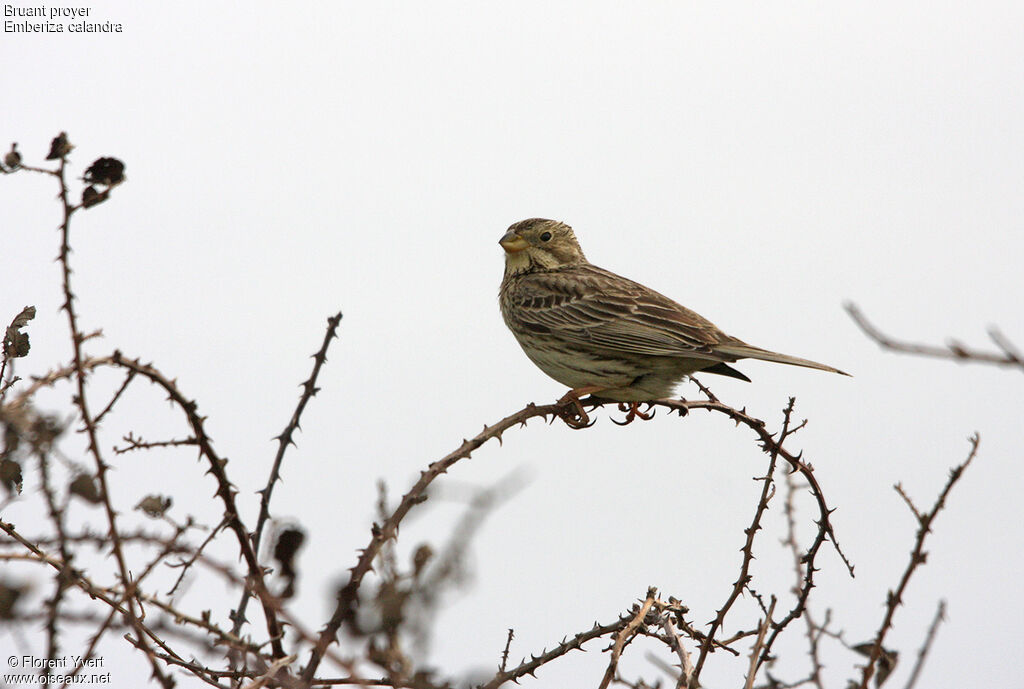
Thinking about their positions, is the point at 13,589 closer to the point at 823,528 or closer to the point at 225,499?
the point at 225,499

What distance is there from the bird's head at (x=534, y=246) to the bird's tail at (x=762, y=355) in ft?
7.97

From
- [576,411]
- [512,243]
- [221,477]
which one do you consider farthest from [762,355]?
[221,477]

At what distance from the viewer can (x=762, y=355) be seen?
6.83 metres

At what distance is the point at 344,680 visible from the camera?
6.79ft

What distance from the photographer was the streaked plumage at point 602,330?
7242 mm

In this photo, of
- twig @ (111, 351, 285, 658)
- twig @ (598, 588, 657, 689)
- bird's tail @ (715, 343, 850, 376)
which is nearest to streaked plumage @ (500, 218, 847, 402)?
bird's tail @ (715, 343, 850, 376)

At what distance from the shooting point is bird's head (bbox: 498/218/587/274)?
9.21m

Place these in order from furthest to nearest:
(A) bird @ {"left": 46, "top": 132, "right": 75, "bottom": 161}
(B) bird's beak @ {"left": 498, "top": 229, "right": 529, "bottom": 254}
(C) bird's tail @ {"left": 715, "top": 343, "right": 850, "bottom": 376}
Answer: (B) bird's beak @ {"left": 498, "top": 229, "right": 529, "bottom": 254}, (C) bird's tail @ {"left": 715, "top": 343, "right": 850, "bottom": 376}, (A) bird @ {"left": 46, "top": 132, "right": 75, "bottom": 161}

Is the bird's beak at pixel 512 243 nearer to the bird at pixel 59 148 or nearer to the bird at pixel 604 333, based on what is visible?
the bird at pixel 604 333

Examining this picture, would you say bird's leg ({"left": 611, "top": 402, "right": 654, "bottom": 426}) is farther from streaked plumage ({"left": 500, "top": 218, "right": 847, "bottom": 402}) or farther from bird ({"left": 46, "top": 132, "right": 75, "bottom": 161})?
bird ({"left": 46, "top": 132, "right": 75, "bottom": 161})

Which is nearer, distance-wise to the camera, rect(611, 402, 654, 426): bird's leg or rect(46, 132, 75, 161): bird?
rect(46, 132, 75, 161): bird

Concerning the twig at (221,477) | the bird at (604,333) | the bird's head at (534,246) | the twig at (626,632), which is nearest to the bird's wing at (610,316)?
the bird at (604,333)

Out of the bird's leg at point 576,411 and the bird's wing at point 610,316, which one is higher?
the bird's wing at point 610,316

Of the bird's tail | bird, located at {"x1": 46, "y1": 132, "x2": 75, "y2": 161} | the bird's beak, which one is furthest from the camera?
the bird's beak
